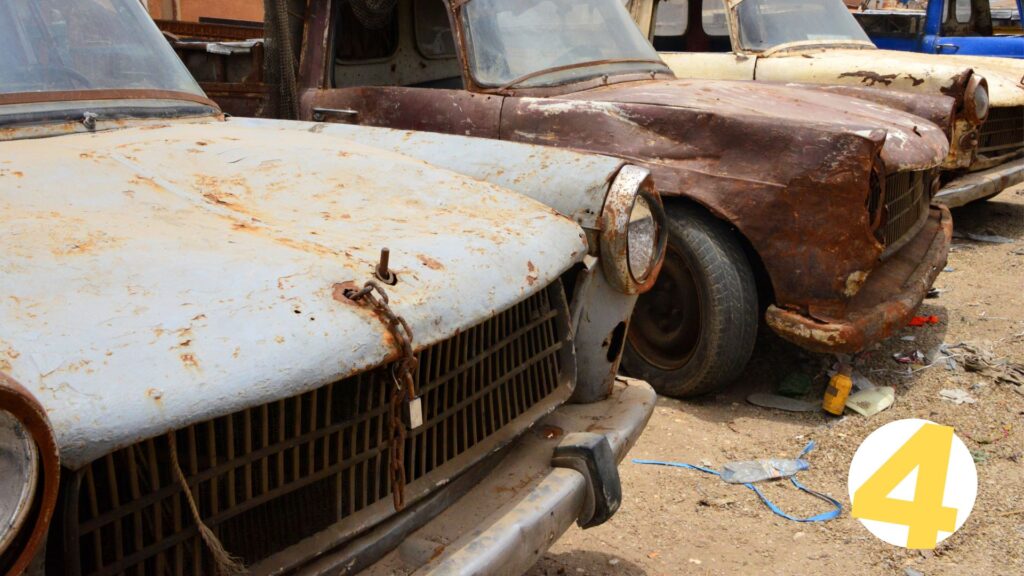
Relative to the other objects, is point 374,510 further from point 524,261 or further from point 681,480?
point 681,480

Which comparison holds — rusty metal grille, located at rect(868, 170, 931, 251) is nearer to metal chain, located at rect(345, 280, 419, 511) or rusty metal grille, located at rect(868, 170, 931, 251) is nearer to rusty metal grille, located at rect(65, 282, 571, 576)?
rusty metal grille, located at rect(65, 282, 571, 576)

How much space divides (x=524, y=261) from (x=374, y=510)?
61 centimetres

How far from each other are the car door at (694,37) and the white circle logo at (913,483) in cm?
285

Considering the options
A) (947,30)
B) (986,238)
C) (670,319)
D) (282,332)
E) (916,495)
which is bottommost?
(986,238)

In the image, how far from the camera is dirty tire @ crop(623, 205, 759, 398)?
389cm

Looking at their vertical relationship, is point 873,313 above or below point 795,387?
above

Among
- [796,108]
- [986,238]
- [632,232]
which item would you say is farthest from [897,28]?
[632,232]

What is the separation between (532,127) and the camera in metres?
4.01

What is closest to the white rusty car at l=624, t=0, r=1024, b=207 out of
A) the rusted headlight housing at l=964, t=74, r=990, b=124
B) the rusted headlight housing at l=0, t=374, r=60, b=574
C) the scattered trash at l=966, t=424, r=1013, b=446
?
the rusted headlight housing at l=964, t=74, r=990, b=124

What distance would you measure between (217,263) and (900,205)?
3.49m

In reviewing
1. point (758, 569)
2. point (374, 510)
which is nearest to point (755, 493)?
point (758, 569)

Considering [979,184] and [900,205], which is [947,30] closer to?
[979,184]

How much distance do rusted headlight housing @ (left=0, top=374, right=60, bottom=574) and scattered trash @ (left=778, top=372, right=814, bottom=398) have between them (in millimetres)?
3480

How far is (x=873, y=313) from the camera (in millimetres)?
3795
